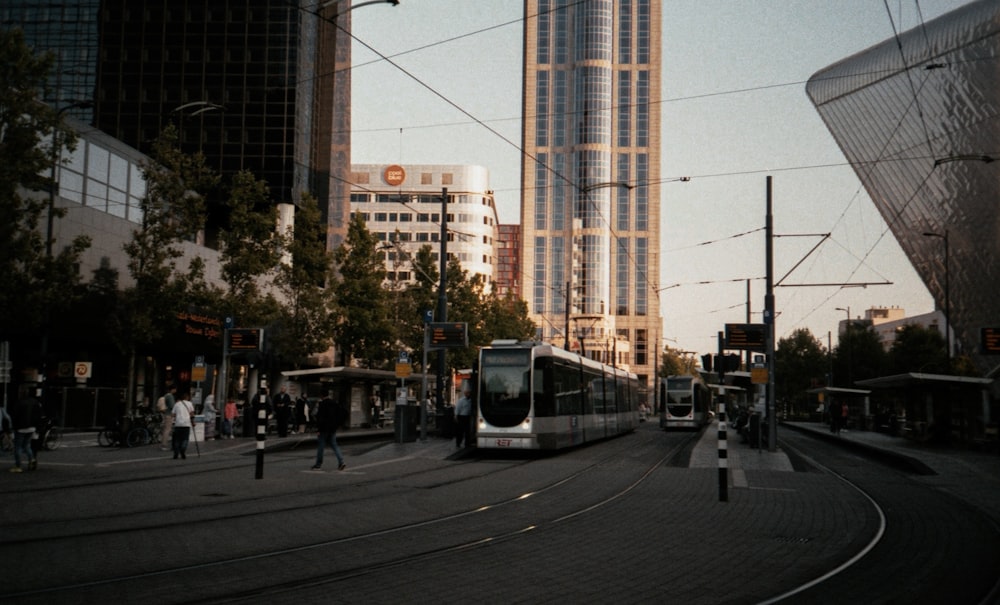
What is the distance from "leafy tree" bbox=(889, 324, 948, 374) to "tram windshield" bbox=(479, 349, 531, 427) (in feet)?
198

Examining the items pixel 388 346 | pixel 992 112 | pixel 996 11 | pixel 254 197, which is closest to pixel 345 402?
pixel 388 346

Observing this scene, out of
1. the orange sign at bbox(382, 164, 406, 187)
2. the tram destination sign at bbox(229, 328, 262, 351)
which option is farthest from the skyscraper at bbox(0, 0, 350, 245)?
the orange sign at bbox(382, 164, 406, 187)

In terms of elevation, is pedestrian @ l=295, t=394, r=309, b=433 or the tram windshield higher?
the tram windshield

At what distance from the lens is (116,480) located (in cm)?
1725

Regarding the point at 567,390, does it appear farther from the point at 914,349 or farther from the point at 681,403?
the point at 914,349

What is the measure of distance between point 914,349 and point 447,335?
197ft

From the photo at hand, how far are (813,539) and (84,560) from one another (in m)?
7.69

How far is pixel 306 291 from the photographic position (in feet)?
138

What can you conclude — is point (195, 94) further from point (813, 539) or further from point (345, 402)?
point (813, 539)

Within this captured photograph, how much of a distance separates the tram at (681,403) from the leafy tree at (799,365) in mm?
48891

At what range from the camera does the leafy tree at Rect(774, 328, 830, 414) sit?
325 ft

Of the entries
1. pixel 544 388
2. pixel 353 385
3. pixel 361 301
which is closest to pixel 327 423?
pixel 544 388

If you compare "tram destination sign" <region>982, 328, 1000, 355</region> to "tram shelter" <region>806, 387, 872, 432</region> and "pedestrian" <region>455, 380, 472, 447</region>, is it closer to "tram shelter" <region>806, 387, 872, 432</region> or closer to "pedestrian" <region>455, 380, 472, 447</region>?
"pedestrian" <region>455, 380, 472, 447</region>

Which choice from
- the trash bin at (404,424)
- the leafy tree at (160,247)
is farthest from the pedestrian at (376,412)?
the trash bin at (404,424)
